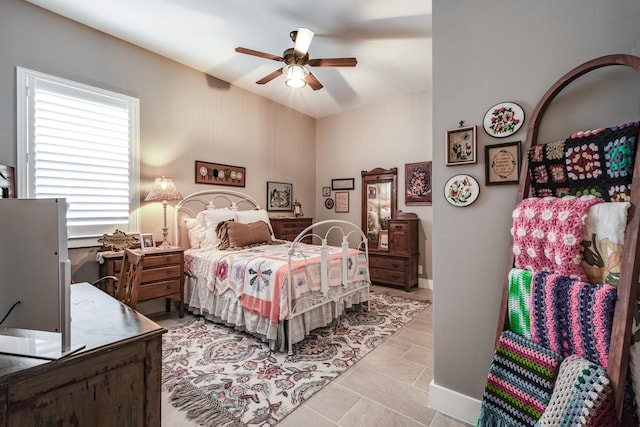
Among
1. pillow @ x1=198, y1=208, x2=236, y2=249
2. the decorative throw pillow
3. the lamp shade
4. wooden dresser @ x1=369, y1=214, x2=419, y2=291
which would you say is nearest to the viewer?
the decorative throw pillow

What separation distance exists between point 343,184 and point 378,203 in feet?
2.73

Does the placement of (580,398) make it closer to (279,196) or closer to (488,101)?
(488,101)

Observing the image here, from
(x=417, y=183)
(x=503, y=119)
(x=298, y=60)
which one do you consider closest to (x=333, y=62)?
(x=298, y=60)

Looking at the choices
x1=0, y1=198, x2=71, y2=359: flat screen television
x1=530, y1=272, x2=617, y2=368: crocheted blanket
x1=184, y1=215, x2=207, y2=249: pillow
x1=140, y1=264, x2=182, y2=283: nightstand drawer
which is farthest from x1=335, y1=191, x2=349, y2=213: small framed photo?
x1=0, y1=198, x2=71, y2=359: flat screen television

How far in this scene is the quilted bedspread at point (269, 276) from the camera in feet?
7.93

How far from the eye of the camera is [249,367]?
2225 mm

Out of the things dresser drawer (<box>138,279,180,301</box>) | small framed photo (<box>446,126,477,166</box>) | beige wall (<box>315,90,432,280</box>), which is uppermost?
beige wall (<box>315,90,432,280</box>)

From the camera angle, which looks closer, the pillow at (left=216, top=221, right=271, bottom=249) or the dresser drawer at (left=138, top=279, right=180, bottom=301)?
the dresser drawer at (left=138, top=279, right=180, bottom=301)

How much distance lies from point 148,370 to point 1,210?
26.5 inches

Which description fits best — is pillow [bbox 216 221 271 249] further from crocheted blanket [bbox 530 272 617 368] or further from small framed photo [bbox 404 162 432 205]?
crocheted blanket [bbox 530 272 617 368]

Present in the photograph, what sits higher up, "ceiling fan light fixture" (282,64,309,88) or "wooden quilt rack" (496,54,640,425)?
"ceiling fan light fixture" (282,64,309,88)

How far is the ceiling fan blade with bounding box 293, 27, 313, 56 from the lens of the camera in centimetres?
254

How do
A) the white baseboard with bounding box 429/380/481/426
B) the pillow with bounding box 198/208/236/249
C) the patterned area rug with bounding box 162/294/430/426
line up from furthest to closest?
the pillow with bounding box 198/208/236/249
the patterned area rug with bounding box 162/294/430/426
the white baseboard with bounding box 429/380/481/426

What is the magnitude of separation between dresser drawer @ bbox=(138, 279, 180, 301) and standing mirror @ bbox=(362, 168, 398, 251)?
296 cm
